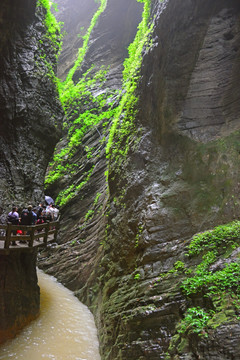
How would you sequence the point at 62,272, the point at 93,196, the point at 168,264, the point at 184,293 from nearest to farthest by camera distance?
the point at 184,293, the point at 168,264, the point at 62,272, the point at 93,196

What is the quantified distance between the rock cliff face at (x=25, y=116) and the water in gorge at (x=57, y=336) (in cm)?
76

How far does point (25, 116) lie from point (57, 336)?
436 inches

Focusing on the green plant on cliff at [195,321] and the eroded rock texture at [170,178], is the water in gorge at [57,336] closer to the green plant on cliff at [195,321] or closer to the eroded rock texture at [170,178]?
the eroded rock texture at [170,178]

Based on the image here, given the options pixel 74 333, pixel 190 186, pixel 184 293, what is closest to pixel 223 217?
pixel 190 186

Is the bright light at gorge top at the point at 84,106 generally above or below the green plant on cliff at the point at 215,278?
above

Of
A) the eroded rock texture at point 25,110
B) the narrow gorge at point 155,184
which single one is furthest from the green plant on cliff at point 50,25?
the eroded rock texture at point 25,110

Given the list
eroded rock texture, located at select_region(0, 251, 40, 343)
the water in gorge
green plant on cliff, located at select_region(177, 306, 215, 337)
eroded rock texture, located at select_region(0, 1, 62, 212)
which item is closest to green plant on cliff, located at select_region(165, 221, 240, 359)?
green plant on cliff, located at select_region(177, 306, 215, 337)

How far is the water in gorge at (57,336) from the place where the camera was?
9415 mm

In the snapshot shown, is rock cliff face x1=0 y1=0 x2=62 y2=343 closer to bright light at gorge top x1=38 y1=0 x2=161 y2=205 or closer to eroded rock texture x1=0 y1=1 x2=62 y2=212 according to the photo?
eroded rock texture x1=0 y1=1 x2=62 y2=212

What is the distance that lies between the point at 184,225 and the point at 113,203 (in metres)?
4.89

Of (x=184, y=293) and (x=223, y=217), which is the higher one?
(x=223, y=217)

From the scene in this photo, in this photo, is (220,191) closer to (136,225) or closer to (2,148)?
(136,225)

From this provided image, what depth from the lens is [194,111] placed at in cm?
1078

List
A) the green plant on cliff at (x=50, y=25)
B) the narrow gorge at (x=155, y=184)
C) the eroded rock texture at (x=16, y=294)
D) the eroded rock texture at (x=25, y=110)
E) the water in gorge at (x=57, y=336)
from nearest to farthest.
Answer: the narrow gorge at (x=155, y=184) < the water in gorge at (x=57, y=336) < the eroded rock texture at (x=16, y=294) < the eroded rock texture at (x=25, y=110) < the green plant on cliff at (x=50, y=25)
